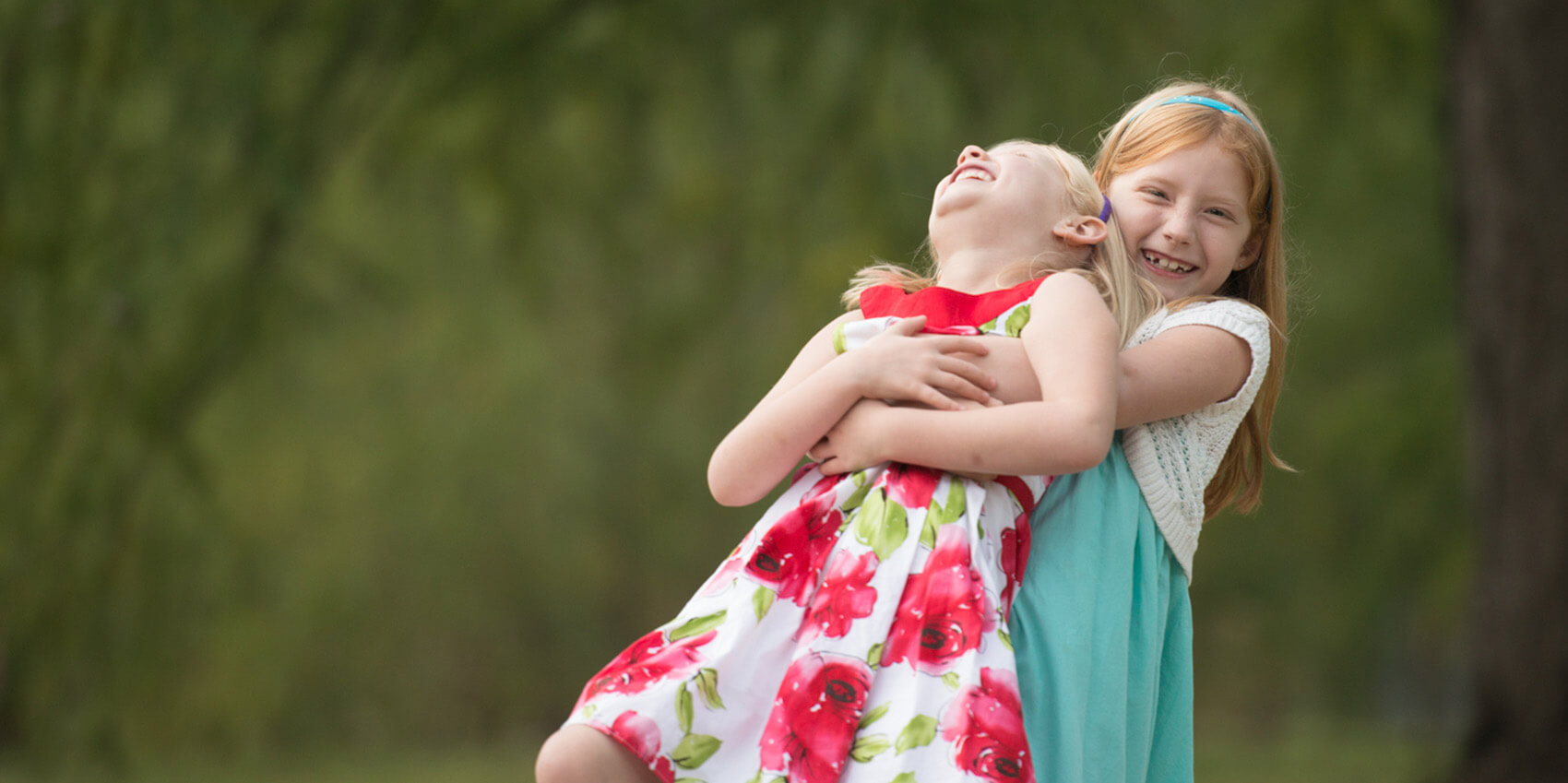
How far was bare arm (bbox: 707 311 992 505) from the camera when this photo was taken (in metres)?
1.70

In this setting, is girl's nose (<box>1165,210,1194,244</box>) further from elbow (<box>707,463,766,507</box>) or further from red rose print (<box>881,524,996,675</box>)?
elbow (<box>707,463,766,507</box>)

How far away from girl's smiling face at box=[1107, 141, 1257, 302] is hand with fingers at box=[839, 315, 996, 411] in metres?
0.39

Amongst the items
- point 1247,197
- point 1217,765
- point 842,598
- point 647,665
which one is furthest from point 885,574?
point 1217,765

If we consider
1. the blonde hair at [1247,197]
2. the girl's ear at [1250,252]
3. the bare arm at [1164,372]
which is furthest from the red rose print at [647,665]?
the girl's ear at [1250,252]

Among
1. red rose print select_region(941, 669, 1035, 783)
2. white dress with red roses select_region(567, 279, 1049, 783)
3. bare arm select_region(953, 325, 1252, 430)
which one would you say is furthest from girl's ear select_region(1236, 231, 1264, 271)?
red rose print select_region(941, 669, 1035, 783)

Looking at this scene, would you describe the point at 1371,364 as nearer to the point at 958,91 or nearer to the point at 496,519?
the point at 958,91

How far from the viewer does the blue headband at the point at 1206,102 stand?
2.04 meters

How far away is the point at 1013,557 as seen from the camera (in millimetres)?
1787

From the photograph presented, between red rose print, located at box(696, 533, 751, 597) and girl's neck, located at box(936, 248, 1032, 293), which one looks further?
girl's neck, located at box(936, 248, 1032, 293)

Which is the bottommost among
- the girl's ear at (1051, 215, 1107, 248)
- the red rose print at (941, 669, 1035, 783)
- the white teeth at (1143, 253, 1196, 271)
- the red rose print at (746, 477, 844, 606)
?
the red rose print at (941, 669, 1035, 783)

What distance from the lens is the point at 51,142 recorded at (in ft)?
16.4

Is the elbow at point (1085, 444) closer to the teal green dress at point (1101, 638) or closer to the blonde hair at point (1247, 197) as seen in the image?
the teal green dress at point (1101, 638)

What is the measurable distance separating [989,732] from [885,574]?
0.70ft

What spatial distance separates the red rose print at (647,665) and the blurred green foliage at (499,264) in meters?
3.56
